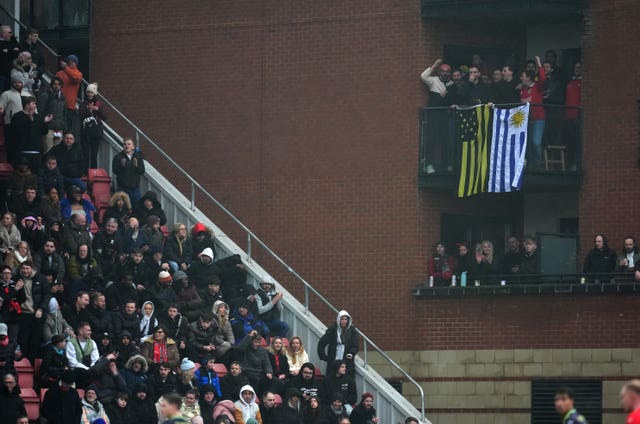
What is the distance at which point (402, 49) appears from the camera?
3444 cm

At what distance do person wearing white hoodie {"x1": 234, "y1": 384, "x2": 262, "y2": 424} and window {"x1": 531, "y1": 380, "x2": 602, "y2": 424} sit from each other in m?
6.85

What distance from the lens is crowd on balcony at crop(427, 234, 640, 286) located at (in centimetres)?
3216

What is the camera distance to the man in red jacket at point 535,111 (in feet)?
110

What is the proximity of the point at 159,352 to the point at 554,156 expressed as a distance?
10.2 m

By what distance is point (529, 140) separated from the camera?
1326 inches

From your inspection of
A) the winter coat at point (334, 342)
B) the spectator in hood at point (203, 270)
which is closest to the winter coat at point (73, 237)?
the spectator in hood at point (203, 270)

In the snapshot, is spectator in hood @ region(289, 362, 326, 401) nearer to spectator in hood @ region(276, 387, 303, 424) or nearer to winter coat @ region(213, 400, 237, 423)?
spectator in hood @ region(276, 387, 303, 424)

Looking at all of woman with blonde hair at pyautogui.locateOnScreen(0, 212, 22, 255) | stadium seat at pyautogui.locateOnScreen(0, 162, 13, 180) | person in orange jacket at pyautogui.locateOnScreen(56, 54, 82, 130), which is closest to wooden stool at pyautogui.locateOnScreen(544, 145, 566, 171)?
person in orange jacket at pyautogui.locateOnScreen(56, 54, 82, 130)

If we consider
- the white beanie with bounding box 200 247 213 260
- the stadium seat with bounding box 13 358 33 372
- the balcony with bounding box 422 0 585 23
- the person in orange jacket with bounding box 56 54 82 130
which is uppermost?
the balcony with bounding box 422 0 585 23

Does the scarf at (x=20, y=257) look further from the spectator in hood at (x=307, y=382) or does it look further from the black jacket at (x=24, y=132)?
the spectator in hood at (x=307, y=382)

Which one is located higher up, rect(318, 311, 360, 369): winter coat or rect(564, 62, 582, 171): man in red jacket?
rect(564, 62, 582, 171): man in red jacket

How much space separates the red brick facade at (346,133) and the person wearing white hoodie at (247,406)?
6.23 m

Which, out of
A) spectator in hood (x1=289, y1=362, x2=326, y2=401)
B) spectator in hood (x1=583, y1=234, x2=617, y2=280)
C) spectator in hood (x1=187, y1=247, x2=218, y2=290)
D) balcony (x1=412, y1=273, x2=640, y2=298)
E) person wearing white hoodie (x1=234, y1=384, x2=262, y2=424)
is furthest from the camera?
spectator in hood (x1=583, y1=234, x2=617, y2=280)

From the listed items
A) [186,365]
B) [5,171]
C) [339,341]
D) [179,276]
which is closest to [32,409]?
[186,365]
